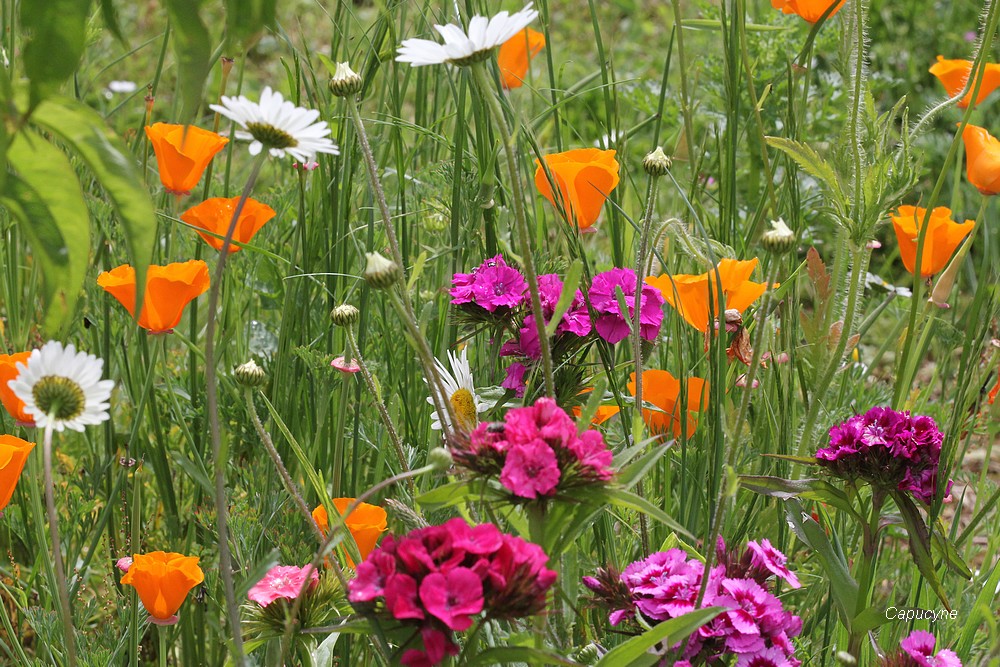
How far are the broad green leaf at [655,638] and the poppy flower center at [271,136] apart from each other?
0.40 m

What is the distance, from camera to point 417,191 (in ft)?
4.46

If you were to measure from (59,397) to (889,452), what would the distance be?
0.64 m

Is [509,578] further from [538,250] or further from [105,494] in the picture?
[105,494]

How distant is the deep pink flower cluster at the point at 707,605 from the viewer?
0.77 m

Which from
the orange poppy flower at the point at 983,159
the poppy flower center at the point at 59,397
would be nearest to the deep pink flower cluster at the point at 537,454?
the poppy flower center at the point at 59,397

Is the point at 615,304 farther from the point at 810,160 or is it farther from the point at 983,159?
the point at 983,159

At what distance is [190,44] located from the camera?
52 centimetres

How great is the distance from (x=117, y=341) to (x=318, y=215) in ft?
1.12

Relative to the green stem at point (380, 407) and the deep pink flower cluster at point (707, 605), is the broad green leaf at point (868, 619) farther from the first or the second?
the green stem at point (380, 407)

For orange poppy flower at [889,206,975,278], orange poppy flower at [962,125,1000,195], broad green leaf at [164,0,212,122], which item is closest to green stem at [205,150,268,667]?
broad green leaf at [164,0,212,122]

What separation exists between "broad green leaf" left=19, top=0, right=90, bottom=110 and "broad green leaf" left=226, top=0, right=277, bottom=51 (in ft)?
0.24

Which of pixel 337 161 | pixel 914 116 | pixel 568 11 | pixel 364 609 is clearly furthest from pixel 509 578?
pixel 568 11

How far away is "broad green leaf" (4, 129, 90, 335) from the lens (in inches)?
22.9

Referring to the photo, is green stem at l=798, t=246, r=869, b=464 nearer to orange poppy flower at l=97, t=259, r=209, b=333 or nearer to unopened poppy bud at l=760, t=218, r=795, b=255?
unopened poppy bud at l=760, t=218, r=795, b=255
